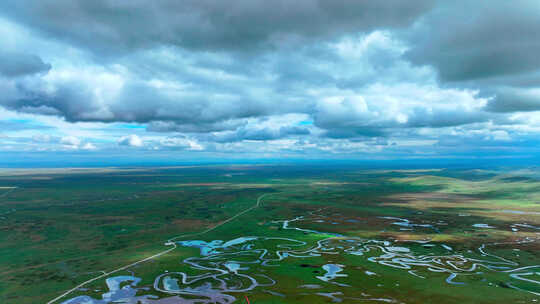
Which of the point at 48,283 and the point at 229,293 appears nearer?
the point at 229,293

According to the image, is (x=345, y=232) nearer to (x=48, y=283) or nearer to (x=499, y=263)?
(x=499, y=263)

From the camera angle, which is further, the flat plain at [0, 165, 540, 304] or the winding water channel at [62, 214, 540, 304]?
the winding water channel at [62, 214, 540, 304]

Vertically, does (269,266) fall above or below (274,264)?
above

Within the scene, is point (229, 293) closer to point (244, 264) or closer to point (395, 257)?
point (244, 264)

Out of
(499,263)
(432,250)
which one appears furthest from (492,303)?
(432,250)

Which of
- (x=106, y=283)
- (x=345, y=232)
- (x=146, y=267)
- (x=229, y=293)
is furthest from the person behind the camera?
(x=345, y=232)

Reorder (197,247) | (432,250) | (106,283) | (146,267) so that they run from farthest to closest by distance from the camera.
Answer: (197,247) < (432,250) < (146,267) < (106,283)

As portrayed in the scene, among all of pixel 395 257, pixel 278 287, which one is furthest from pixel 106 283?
pixel 395 257

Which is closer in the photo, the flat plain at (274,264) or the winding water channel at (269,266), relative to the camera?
the flat plain at (274,264)

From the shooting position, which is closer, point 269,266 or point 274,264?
point 269,266
